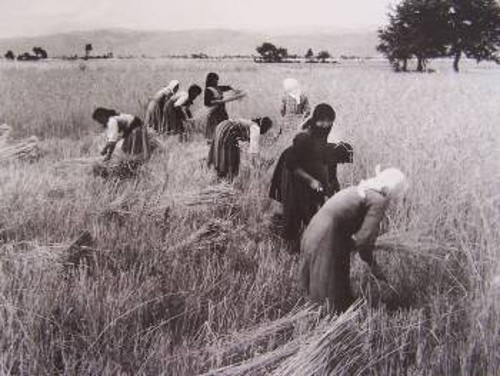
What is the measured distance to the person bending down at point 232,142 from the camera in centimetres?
365

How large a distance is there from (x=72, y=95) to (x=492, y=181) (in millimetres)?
3195

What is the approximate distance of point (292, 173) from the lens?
293 cm

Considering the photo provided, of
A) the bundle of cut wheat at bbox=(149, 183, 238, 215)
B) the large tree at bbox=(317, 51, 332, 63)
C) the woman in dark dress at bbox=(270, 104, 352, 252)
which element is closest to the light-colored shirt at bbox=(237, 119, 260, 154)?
the bundle of cut wheat at bbox=(149, 183, 238, 215)

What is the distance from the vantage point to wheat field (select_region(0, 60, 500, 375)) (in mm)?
1993

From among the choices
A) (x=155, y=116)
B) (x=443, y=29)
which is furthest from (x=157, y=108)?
(x=443, y=29)

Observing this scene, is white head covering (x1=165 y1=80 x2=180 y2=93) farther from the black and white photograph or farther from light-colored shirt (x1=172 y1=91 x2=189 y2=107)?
the black and white photograph

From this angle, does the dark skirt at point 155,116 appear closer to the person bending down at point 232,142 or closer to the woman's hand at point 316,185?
Result: the person bending down at point 232,142

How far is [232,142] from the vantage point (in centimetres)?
371

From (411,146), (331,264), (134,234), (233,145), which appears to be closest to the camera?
(331,264)

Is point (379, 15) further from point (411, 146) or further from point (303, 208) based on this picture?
point (303, 208)

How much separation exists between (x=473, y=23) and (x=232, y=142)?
11.4 feet

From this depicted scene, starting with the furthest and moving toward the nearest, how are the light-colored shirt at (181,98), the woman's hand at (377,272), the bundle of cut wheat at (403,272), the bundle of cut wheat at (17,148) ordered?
the light-colored shirt at (181,98) → the bundle of cut wheat at (17,148) → the bundle of cut wheat at (403,272) → the woman's hand at (377,272)

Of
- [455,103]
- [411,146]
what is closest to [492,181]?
[411,146]

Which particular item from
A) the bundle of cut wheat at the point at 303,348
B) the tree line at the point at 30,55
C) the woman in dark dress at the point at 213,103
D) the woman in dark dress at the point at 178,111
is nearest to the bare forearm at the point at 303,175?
the bundle of cut wheat at the point at 303,348
